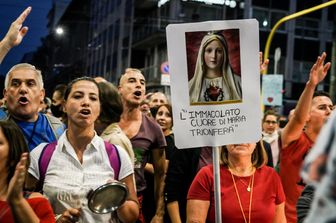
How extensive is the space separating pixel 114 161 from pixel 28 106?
928 millimetres

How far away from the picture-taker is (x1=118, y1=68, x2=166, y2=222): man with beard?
15.4ft

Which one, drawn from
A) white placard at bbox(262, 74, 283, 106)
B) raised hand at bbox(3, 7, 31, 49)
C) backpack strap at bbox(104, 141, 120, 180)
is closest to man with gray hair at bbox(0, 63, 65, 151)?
raised hand at bbox(3, 7, 31, 49)

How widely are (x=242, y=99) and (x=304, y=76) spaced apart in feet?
124

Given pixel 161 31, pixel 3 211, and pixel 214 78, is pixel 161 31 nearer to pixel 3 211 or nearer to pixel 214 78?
pixel 214 78

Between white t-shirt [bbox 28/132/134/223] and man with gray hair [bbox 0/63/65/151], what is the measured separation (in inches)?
21.0

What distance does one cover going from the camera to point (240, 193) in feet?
11.7

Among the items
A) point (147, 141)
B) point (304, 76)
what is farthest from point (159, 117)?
point (304, 76)

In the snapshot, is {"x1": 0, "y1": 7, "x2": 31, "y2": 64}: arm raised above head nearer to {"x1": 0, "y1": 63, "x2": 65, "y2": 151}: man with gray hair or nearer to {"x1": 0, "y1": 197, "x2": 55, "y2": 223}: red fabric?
{"x1": 0, "y1": 63, "x2": 65, "y2": 151}: man with gray hair

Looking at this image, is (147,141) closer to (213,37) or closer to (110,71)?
(213,37)

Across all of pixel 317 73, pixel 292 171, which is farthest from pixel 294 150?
pixel 317 73

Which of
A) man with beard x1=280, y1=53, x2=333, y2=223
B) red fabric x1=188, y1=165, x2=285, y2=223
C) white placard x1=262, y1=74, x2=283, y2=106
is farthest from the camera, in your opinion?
white placard x1=262, y1=74, x2=283, y2=106

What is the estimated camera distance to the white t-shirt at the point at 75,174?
126 inches

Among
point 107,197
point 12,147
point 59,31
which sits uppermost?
point 59,31

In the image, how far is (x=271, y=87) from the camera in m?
15.1
